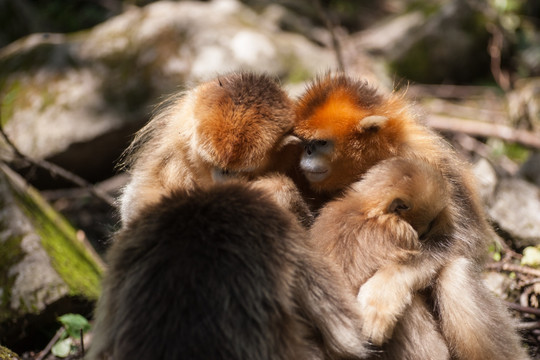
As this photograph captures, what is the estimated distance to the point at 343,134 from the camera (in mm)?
4023

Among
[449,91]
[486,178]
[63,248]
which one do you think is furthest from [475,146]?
[63,248]

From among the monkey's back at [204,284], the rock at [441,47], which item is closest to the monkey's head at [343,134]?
the monkey's back at [204,284]

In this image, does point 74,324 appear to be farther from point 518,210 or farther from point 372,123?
point 518,210

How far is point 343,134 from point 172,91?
4.78 meters

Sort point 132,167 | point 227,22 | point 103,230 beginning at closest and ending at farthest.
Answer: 1. point 132,167
2. point 103,230
3. point 227,22

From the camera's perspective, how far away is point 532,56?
1090cm

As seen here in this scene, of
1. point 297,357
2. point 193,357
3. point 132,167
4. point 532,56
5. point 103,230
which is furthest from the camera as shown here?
point 532,56

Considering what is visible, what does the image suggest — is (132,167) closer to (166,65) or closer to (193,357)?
(193,357)

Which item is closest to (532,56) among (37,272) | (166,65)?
(166,65)

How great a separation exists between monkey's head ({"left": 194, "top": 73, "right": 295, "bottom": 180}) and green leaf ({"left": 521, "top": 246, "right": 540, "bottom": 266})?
2.92m

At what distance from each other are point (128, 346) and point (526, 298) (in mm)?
3854

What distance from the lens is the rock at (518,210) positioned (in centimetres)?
596

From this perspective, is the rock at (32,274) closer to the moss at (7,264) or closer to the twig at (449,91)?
the moss at (7,264)

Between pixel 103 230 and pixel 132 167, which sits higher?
pixel 132 167
